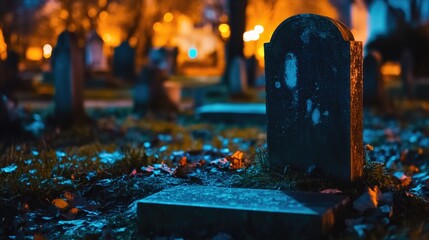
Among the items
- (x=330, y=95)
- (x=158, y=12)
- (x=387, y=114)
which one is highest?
(x=158, y=12)

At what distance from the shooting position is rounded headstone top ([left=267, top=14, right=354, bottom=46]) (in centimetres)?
523

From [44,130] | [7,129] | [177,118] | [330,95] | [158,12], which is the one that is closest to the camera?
[330,95]

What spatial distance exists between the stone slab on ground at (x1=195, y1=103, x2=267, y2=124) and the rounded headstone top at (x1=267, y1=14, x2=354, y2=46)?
823 centimetres

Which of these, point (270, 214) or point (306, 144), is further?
point (306, 144)

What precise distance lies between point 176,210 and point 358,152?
1696mm

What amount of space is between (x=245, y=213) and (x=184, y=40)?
211ft

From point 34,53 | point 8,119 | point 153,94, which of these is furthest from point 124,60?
point 34,53

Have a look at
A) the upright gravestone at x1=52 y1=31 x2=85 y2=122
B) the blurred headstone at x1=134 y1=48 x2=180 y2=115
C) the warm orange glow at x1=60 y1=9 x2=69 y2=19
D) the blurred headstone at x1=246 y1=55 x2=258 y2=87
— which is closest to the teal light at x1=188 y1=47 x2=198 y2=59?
the warm orange glow at x1=60 y1=9 x2=69 y2=19

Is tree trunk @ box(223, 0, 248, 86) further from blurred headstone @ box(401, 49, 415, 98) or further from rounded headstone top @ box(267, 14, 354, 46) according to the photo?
rounded headstone top @ box(267, 14, 354, 46)

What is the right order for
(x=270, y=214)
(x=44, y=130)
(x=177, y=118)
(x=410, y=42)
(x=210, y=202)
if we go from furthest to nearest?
(x=410, y=42) < (x=177, y=118) < (x=44, y=130) < (x=210, y=202) < (x=270, y=214)

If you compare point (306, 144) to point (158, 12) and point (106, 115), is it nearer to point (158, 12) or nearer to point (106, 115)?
Result: point (106, 115)

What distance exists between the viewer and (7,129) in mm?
10594

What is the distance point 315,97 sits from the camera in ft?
17.5

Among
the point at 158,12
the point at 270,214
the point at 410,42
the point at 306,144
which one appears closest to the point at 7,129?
the point at 306,144
